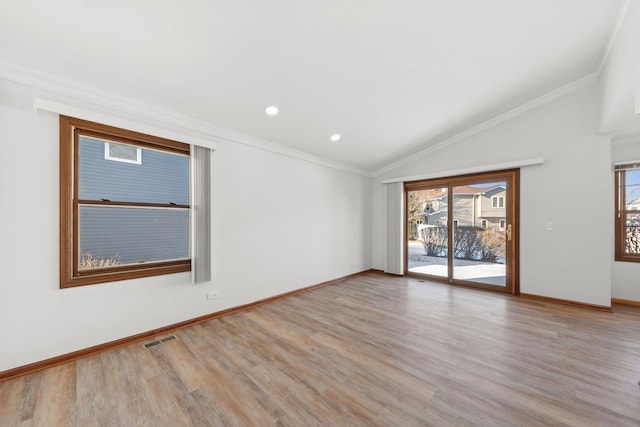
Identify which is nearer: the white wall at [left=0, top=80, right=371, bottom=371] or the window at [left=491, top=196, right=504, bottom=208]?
the white wall at [left=0, top=80, right=371, bottom=371]

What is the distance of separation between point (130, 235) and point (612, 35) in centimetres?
554

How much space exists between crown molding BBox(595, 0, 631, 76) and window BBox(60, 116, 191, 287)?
4.52 m

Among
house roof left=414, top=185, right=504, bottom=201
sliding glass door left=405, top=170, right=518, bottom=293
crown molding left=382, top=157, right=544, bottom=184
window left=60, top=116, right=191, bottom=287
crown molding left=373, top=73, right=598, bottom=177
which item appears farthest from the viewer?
house roof left=414, top=185, right=504, bottom=201

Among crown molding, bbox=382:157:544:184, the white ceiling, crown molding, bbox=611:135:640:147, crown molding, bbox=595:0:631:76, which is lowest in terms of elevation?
crown molding, bbox=382:157:544:184

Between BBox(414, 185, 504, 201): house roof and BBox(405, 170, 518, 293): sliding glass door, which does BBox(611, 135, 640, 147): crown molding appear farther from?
BBox(414, 185, 504, 201): house roof

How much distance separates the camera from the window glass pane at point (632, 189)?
11.8 feet

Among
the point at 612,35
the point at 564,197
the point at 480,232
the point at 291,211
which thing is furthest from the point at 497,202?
the point at 291,211

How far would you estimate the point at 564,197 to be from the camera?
3564 mm

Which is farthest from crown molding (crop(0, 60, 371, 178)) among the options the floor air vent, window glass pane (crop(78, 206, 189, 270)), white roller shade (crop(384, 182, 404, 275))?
white roller shade (crop(384, 182, 404, 275))

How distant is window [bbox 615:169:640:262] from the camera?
3594 millimetres

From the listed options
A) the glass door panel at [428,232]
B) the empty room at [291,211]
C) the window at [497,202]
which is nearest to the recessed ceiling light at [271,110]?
the empty room at [291,211]

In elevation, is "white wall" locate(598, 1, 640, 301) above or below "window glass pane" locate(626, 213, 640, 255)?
above

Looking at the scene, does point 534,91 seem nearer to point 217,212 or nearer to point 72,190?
point 217,212

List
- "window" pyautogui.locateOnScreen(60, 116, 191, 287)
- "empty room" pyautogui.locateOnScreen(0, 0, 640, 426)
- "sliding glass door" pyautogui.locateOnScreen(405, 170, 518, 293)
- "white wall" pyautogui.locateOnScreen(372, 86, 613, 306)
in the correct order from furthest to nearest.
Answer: "sliding glass door" pyautogui.locateOnScreen(405, 170, 518, 293)
"white wall" pyautogui.locateOnScreen(372, 86, 613, 306)
"window" pyautogui.locateOnScreen(60, 116, 191, 287)
"empty room" pyautogui.locateOnScreen(0, 0, 640, 426)
